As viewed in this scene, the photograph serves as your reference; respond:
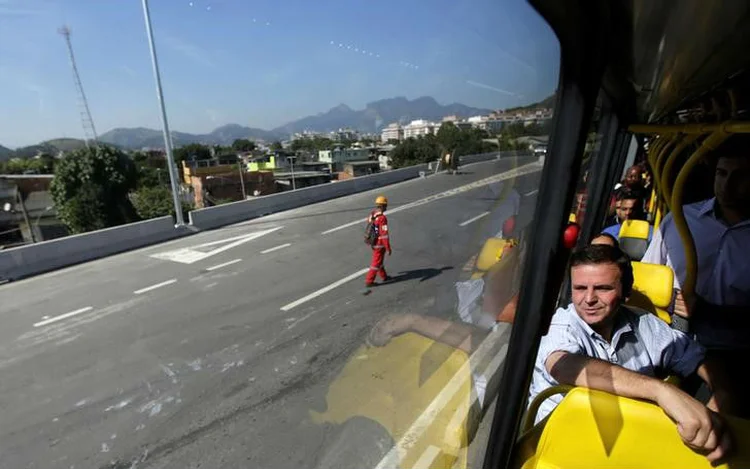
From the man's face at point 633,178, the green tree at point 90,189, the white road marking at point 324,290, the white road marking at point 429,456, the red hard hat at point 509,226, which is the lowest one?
the green tree at point 90,189

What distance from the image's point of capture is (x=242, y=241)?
36.0ft

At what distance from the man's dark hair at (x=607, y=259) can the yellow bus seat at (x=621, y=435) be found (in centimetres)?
67

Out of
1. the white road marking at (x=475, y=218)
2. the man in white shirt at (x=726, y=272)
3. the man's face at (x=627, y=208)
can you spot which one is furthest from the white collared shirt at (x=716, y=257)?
the man's face at (x=627, y=208)

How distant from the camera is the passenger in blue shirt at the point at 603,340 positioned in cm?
157

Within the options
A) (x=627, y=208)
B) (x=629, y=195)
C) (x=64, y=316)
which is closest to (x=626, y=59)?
(x=627, y=208)

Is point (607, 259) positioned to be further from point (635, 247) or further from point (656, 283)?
point (635, 247)

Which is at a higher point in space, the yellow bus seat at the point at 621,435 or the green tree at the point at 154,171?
the yellow bus seat at the point at 621,435

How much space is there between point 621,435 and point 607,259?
0.82 m

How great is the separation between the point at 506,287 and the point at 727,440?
79cm

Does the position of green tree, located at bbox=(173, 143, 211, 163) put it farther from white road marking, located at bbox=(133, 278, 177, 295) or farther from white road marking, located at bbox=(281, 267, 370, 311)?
white road marking, located at bbox=(281, 267, 370, 311)

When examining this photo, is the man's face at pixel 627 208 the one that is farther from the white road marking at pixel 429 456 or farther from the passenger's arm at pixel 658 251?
the white road marking at pixel 429 456

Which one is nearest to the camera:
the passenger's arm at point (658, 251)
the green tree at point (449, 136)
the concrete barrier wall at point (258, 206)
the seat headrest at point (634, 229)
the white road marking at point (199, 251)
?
the green tree at point (449, 136)

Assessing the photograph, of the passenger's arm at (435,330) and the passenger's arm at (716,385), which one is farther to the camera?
the passenger's arm at (716,385)

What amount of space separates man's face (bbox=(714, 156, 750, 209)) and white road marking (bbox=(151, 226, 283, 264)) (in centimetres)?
947
